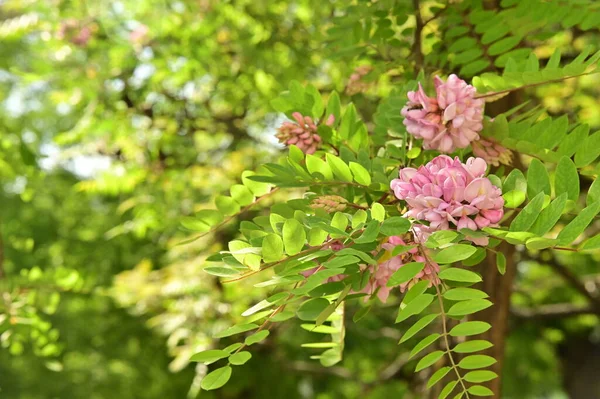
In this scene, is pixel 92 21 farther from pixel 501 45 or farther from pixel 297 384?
pixel 297 384

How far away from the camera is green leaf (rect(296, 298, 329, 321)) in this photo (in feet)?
3.52

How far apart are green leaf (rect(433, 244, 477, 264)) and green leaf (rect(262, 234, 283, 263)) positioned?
218 millimetres

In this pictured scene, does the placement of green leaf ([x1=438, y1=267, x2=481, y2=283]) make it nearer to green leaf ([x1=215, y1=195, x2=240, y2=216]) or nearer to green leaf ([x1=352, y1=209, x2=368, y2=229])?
green leaf ([x1=352, y1=209, x2=368, y2=229])

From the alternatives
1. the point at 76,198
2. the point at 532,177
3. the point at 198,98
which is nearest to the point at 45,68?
the point at 198,98

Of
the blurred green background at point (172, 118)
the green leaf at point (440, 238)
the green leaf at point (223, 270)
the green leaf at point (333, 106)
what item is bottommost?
the blurred green background at point (172, 118)

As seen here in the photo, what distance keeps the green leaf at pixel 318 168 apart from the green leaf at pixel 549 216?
33 centimetres

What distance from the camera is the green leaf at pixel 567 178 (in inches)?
43.3

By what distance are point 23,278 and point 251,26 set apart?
1.58 m

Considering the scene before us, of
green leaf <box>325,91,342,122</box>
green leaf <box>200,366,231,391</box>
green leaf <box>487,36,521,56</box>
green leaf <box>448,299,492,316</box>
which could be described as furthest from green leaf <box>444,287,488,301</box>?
green leaf <box>487,36,521,56</box>

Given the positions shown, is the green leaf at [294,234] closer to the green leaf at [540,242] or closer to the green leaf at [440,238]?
the green leaf at [440,238]

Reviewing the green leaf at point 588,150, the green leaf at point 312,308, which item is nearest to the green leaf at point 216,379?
the green leaf at point 312,308

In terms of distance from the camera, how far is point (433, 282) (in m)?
1.03

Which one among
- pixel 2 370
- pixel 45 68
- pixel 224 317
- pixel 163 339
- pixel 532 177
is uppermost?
pixel 532 177

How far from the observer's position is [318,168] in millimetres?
1174
